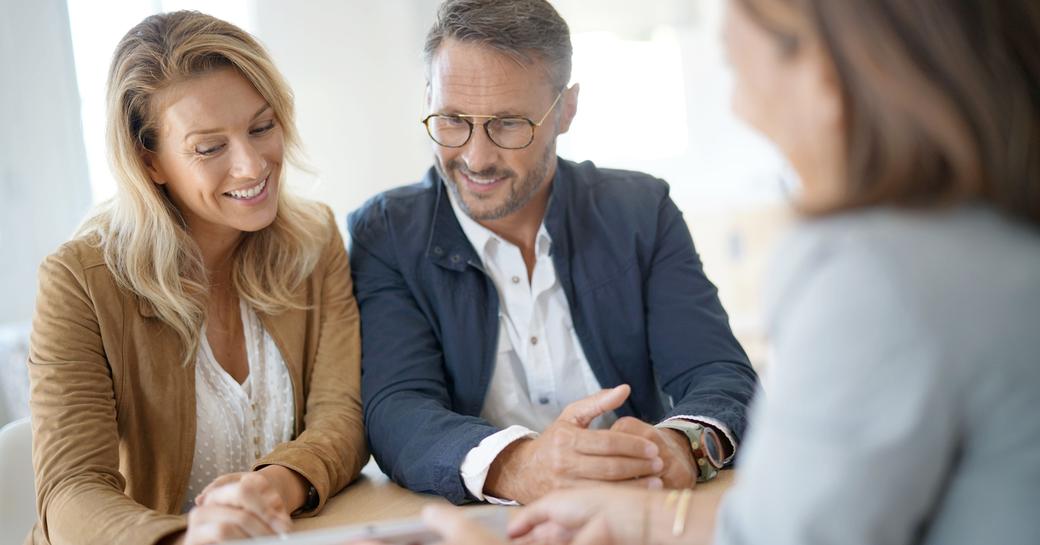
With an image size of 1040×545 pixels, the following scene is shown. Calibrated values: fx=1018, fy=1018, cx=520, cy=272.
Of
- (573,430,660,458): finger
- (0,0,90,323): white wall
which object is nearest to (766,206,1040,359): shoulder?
(573,430,660,458): finger

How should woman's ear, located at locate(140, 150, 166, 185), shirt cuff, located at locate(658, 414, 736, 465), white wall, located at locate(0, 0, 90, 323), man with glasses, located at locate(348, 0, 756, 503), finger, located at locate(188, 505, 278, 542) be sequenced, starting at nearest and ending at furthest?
finger, located at locate(188, 505, 278, 542)
shirt cuff, located at locate(658, 414, 736, 465)
woman's ear, located at locate(140, 150, 166, 185)
man with glasses, located at locate(348, 0, 756, 503)
white wall, located at locate(0, 0, 90, 323)

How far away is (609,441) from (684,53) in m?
4.82

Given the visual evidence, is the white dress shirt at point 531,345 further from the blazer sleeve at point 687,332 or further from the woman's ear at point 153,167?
the woman's ear at point 153,167

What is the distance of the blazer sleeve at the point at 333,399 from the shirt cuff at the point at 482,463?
257mm

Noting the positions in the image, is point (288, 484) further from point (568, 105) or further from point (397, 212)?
point (568, 105)

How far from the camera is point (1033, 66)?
37.9 inches

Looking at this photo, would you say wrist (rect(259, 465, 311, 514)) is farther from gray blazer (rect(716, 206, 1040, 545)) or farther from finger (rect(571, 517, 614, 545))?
gray blazer (rect(716, 206, 1040, 545))

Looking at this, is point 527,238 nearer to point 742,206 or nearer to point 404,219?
point 404,219

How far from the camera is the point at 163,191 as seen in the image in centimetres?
208

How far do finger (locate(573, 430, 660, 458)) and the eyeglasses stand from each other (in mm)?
770

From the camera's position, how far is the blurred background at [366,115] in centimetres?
356

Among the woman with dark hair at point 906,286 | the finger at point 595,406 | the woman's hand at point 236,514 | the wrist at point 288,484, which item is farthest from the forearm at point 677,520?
the wrist at point 288,484

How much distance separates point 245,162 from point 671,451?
A: 972 mm

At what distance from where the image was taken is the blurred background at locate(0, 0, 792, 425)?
11.7 ft
